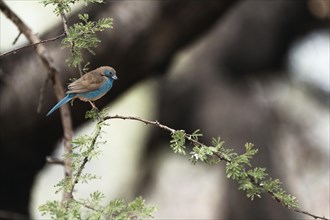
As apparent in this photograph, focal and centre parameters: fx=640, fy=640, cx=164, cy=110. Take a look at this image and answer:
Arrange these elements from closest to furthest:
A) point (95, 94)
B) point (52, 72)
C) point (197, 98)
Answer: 1. point (95, 94)
2. point (52, 72)
3. point (197, 98)

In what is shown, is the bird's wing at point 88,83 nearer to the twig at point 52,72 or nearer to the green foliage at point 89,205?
the green foliage at point 89,205

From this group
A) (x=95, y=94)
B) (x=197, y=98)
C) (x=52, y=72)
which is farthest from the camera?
(x=197, y=98)

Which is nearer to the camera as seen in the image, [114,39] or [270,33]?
[114,39]

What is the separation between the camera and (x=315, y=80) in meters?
3.33

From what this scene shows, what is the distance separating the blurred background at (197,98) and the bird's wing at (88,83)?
3.66 feet

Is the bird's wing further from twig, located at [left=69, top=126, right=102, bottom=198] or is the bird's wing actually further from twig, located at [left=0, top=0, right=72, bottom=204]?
twig, located at [left=0, top=0, right=72, bottom=204]

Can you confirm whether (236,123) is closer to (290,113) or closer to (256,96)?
(256,96)

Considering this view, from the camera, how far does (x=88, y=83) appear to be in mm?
688

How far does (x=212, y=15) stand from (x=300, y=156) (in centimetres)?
123

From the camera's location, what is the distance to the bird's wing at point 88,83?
27.0 inches

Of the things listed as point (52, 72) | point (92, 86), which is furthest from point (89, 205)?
point (52, 72)

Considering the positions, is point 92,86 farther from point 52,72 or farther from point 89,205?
point 52,72

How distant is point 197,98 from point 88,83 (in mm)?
2337

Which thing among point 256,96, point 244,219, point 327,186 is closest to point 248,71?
point 256,96
